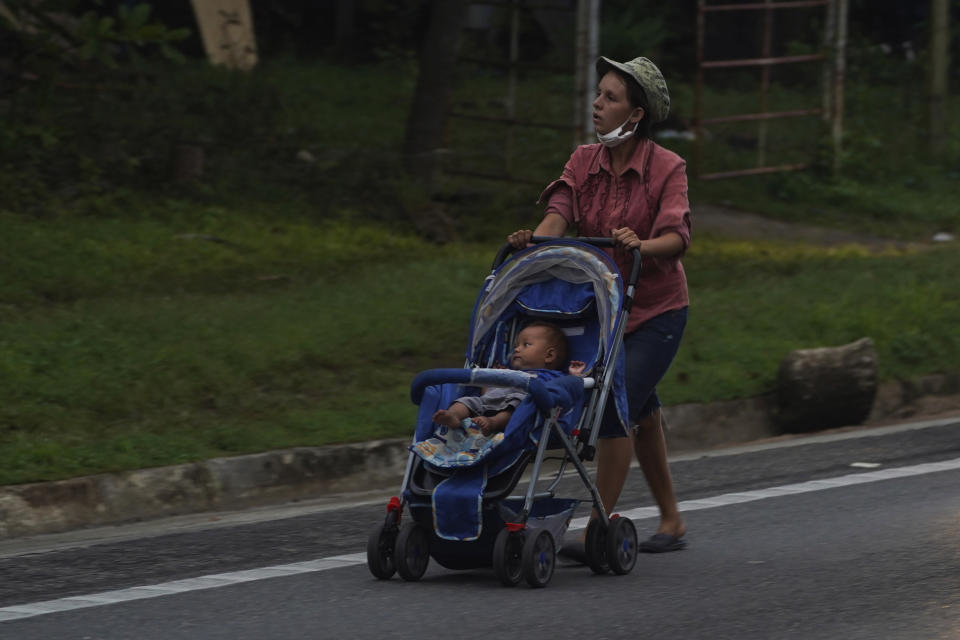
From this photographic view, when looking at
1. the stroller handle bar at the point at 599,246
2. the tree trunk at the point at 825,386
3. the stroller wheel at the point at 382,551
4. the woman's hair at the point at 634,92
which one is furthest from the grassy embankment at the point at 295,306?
the woman's hair at the point at 634,92

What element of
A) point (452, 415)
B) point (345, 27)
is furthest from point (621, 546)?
point (345, 27)

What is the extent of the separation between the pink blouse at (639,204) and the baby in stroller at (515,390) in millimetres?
335

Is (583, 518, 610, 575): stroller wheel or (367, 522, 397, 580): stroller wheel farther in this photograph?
(583, 518, 610, 575): stroller wheel

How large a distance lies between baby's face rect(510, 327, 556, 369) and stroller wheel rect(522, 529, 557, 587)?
2.09 feet

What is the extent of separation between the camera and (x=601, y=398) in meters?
5.67

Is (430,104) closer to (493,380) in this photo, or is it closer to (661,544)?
(661,544)

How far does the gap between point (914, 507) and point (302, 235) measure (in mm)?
7284

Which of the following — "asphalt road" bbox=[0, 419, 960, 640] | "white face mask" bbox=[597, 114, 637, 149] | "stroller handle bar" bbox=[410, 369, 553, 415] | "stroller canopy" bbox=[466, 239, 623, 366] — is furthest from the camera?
"white face mask" bbox=[597, 114, 637, 149]

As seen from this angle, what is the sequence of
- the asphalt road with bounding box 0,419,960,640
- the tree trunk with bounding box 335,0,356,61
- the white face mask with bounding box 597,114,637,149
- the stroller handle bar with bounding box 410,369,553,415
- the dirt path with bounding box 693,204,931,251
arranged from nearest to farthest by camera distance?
the asphalt road with bounding box 0,419,960,640, the stroller handle bar with bounding box 410,369,553,415, the white face mask with bounding box 597,114,637,149, the dirt path with bounding box 693,204,931,251, the tree trunk with bounding box 335,0,356,61

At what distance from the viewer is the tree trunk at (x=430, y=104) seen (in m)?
15.0

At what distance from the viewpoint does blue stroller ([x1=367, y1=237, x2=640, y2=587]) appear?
5.44 m

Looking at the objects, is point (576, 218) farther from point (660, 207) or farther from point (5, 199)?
point (5, 199)

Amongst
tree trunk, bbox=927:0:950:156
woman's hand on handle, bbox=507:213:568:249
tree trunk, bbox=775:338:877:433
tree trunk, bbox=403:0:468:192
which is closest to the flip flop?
woman's hand on handle, bbox=507:213:568:249

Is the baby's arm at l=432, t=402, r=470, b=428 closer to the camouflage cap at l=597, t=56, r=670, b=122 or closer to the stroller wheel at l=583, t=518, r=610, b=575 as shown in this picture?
the stroller wheel at l=583, t=518, r=610, b=575
